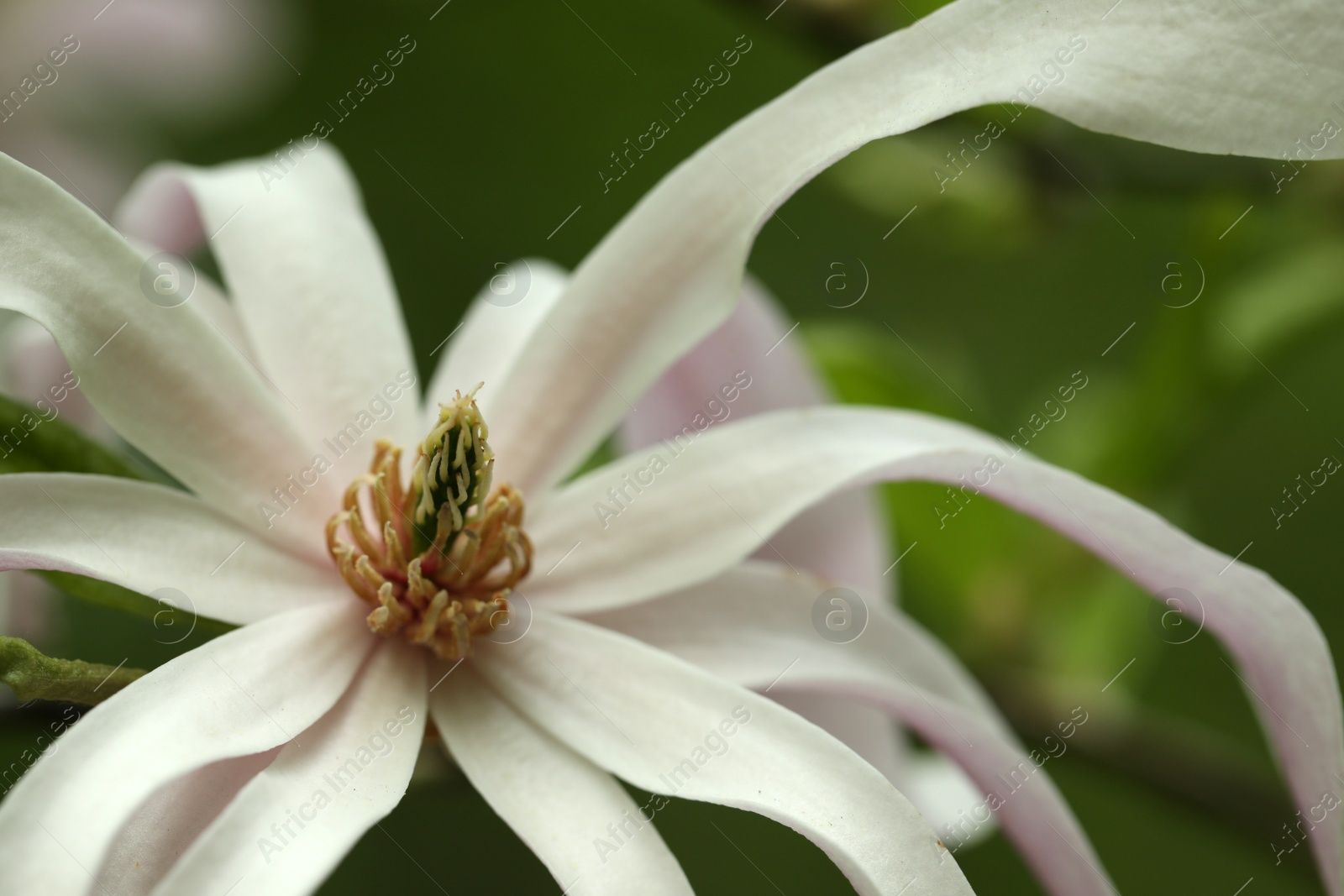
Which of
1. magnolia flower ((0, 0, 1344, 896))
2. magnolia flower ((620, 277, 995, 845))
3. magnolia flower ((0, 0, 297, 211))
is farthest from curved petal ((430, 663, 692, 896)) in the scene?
magnolia flower ((0, 0, 297, 211))

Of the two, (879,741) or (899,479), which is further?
(879,741)

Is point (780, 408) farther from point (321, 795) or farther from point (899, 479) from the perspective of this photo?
point (321, 795)

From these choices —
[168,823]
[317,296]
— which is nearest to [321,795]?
[168,823]

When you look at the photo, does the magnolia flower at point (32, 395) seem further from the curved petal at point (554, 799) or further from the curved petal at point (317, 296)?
the curved petal at point (554, 799)

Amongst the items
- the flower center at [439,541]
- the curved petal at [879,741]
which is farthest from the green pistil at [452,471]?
the curved petal at [879,741]

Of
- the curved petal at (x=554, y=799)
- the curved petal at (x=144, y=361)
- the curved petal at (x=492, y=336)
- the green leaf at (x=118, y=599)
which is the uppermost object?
the curved petal at (x=492, y=336)
